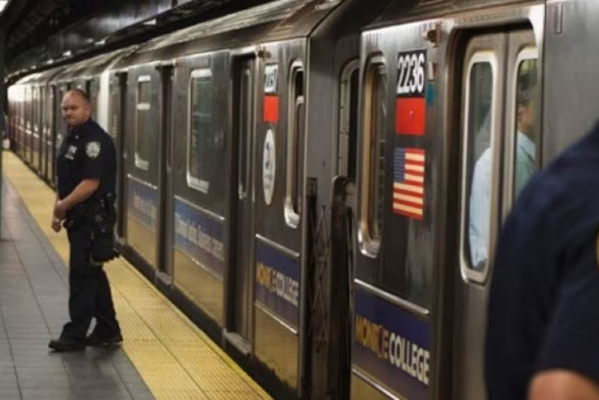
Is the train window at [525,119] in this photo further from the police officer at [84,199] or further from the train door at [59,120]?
the train door at [59,120]

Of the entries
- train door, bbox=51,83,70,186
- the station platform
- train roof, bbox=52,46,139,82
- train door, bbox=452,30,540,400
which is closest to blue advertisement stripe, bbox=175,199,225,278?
the station platform

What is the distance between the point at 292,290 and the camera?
6.98 m

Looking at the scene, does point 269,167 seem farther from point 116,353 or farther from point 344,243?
point 116,353

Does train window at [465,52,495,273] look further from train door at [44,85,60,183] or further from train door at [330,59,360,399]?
train door at [44,85,60,183]

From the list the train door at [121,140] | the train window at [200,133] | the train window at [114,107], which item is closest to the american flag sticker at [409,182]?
the train window at [200,133]

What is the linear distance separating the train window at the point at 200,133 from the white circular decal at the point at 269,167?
1868mm

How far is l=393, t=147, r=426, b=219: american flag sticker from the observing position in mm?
4883

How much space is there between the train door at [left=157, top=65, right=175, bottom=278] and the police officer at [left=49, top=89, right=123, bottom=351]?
3.04 metres

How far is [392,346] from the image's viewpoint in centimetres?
522

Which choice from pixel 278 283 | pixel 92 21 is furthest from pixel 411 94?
pixel 92 21

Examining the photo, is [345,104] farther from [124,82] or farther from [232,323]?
[124,82]

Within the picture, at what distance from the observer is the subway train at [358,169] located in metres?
4.13

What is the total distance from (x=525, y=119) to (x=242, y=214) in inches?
185

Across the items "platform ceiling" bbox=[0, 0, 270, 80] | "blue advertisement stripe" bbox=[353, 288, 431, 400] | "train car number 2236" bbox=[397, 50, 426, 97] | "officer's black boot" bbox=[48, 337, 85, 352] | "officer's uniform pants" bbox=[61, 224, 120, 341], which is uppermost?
"platform ceiling" bbox=[0, 0, 270, 80]
